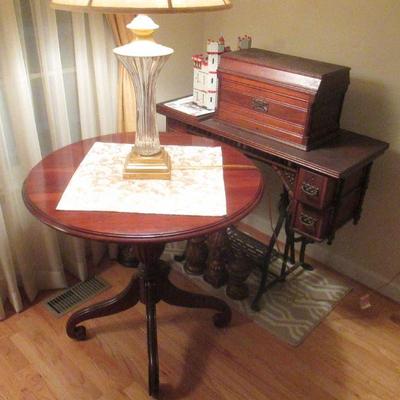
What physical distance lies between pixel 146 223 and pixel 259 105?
2.55 feet

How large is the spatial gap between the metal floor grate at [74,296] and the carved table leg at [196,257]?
394 mm

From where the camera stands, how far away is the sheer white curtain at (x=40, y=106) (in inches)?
58.8

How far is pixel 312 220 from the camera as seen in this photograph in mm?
1542

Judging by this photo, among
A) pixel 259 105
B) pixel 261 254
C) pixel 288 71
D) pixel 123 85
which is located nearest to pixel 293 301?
pixel 261 254

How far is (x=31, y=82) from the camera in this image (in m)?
1.61

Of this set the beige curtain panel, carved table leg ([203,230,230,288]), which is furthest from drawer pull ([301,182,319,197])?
the beige curtain panel

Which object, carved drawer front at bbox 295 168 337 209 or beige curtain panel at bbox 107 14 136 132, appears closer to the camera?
carved drawer front at bbox 295 168 337 209

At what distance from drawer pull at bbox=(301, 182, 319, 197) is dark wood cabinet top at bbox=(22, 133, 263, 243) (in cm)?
22

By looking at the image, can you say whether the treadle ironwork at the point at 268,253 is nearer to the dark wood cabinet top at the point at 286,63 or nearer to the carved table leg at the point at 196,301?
the carved table leg at the point at 196,301

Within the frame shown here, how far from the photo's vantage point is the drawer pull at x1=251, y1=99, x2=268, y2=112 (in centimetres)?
159

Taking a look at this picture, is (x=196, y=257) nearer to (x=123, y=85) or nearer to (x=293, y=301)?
(x=293, y=301)

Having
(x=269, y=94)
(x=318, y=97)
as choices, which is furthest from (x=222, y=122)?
(x=318, y=97)

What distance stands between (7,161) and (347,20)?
4.70 feet

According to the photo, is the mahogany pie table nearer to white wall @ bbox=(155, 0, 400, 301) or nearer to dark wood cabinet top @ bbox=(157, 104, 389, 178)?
dark wood cabinet top @ bbox=(157, 104, 389, 178)
